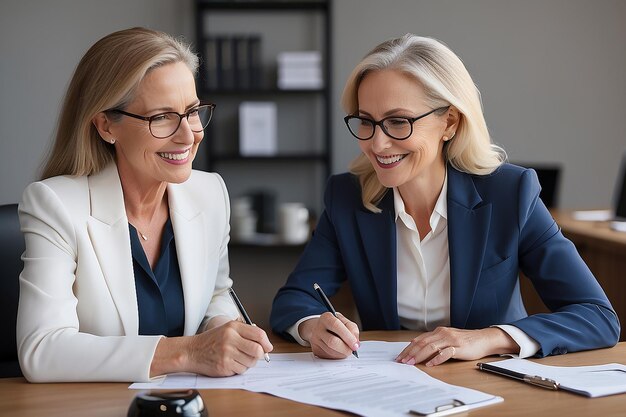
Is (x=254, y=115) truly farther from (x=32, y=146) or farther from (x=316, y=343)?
(x=316, y=343)

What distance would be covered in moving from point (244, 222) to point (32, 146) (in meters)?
1.44

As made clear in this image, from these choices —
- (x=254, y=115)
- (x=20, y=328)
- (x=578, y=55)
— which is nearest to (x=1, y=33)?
(x=254, y=115)

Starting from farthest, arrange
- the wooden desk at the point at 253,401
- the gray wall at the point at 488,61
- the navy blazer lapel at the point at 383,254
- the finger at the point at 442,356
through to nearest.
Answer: the gray wall at the point at 488,61 < the navy blazer lapel at the point at 383,254 < the finger at the point at 442,356 < the wooden desk at the point at 253,401

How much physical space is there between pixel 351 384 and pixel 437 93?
794mm

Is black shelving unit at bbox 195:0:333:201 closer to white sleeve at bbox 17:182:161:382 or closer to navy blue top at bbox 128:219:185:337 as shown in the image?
navy blue top at bbox 128:219:185:337

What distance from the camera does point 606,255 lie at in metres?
3.56

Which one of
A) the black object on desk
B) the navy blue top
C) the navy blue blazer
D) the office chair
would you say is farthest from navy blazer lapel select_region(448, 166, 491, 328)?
the office chair

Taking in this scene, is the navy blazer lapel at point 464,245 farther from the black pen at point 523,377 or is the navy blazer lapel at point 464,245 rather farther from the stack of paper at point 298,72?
the stack of paper at point 298,72

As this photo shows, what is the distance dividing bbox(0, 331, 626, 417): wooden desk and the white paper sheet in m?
0.03

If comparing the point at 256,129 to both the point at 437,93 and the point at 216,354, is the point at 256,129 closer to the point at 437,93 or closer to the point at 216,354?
the point at 437,93

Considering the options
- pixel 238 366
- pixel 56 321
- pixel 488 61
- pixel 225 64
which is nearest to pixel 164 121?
pixel 56 321

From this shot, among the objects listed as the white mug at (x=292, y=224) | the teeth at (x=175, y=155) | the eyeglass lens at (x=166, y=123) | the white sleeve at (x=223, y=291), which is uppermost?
the eyeglass lens at (x=166, y=123)

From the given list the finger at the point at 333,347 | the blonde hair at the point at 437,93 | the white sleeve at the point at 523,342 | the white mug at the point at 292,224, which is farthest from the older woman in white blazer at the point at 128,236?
the white mug at the point at 292,224

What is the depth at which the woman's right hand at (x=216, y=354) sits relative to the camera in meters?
1.53
